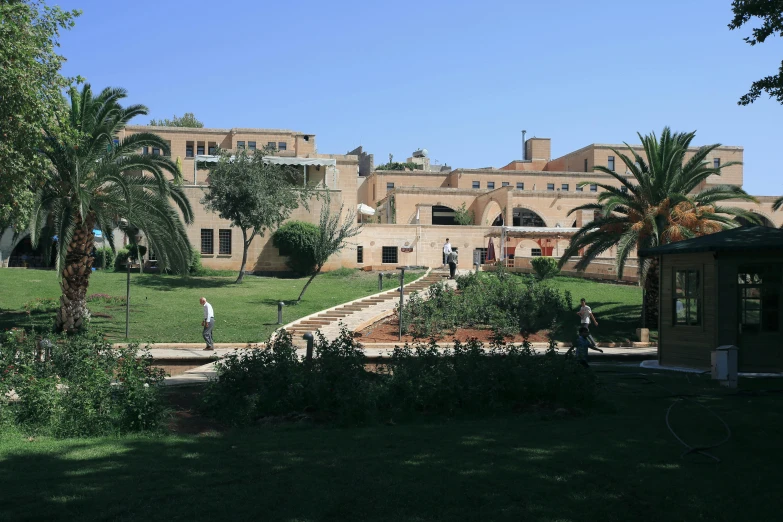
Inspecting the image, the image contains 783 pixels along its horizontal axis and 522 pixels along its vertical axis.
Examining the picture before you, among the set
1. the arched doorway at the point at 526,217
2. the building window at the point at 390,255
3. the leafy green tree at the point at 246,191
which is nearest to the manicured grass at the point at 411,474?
the leafy green tree at the point at 246,191

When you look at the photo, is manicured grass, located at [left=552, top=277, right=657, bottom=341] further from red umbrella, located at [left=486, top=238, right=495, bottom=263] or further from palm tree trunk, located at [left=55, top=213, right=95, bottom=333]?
palm tree trunk, located at [left=55, top=213, right=95, bottom=333]

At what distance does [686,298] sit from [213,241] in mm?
31669

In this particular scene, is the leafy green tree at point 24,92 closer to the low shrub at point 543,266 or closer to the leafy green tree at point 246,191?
the leafy green tree at point 246,191

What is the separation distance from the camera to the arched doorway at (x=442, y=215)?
61.1 m

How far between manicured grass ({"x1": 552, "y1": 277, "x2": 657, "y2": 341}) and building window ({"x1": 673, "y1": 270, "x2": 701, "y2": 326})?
5.39m

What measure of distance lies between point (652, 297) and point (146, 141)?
17.8m

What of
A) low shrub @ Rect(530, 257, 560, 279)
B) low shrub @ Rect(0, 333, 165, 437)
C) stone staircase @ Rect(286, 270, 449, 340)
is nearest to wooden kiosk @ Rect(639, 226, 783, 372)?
stone staircase @ Rect(286, 270, 449, 340)

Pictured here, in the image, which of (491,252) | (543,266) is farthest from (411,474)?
(491,252)

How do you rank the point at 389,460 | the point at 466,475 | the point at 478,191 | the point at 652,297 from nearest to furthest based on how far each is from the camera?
1. the point at 466,475
2. the point at 389,460
3. the point at 652,297
4. the point at 478,191

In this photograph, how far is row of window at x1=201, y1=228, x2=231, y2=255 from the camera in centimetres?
4312

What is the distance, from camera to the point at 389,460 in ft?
23.9

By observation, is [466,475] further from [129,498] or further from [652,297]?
[652,297]

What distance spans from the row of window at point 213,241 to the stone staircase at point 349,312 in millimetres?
14038

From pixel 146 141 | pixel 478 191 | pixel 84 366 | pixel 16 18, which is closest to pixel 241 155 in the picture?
pixel 146 141
